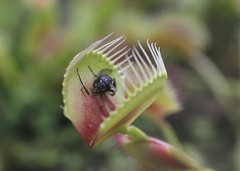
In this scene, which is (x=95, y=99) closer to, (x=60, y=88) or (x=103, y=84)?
(x=103, y=84)

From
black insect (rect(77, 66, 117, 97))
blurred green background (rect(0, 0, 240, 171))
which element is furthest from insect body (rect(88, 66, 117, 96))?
blurred green background (rect(0, 0, 240, 171))

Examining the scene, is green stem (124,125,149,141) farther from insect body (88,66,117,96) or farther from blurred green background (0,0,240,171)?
blurred green background (0,0,240,171)

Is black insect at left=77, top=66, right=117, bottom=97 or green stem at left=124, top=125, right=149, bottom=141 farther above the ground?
black insect at left=77, top=66, right=117, bottom=97

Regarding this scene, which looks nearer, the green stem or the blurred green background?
the green stem

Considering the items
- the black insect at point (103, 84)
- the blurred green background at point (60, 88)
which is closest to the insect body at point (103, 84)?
the black insect at point (103, 84)

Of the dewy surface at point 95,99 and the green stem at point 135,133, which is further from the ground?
the dewy surface at point 95,99

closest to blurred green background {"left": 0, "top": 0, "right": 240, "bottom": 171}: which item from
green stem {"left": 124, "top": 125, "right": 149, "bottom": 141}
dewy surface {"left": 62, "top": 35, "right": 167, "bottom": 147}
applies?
green stem {"left": 124, "top": 125, "right": 149, "bottom": 141}

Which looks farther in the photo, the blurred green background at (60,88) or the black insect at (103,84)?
the blurred green background at (60,88)

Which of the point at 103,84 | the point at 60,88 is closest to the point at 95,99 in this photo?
the point at 103,84

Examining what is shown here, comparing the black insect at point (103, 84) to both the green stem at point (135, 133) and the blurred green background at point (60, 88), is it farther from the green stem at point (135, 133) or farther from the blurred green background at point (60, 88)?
the blurred green background at point (60, 88)

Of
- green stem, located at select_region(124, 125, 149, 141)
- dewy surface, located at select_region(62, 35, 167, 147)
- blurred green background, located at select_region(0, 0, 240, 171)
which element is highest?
blurred green background, located at select_region(0, 0, 240, 171)
